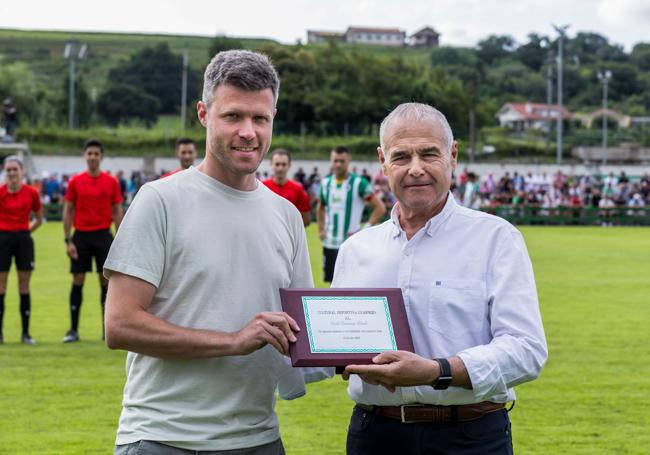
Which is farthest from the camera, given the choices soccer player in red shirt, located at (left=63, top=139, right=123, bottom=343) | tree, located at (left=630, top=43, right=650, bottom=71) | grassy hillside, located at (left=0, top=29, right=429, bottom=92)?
tree, located at (left=630, top=43, right=650, bottom=71)

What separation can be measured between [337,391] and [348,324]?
672 cm

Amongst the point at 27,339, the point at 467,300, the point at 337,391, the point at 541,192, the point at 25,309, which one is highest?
the point at 541,192

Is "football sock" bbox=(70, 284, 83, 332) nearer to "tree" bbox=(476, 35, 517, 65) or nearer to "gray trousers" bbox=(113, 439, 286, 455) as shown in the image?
"gray trousers" bbox=(113, 439, 286, 455)

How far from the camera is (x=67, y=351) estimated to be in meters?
12.5

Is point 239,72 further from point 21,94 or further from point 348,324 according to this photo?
point 21,94

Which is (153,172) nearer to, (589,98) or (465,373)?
(465,373)

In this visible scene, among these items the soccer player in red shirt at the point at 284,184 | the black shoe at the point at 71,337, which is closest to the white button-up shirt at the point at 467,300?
the black shoe at the point at 71,337

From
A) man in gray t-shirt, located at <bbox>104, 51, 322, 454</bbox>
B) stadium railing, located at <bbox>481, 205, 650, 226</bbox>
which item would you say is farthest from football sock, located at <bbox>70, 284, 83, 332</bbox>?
stadium railing, located at <bbox>481, 205, 650, 226</bbox>

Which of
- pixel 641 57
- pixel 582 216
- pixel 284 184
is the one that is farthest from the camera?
pixel 641 57

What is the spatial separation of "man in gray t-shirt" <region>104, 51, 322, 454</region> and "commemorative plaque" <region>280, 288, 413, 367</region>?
9 centimetres

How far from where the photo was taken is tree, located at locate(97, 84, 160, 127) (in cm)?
11300

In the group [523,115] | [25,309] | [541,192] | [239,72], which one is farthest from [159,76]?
[239,72]

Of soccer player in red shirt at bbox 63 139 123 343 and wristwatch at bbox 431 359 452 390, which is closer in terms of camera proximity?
wristwatch at bbox 431 359 452 390

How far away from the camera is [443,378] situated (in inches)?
143
